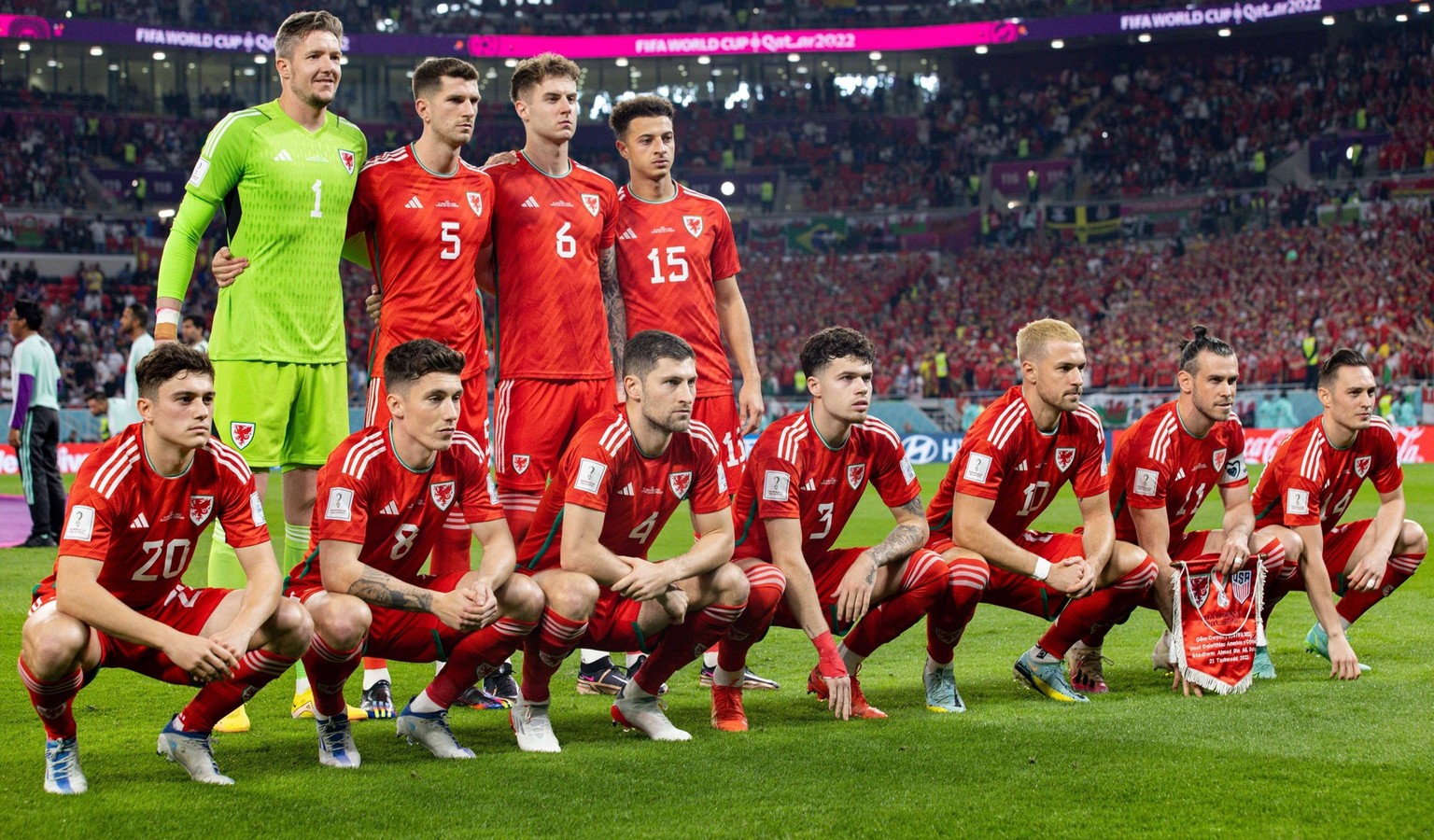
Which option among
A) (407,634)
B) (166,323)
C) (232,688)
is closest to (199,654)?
(232,688)

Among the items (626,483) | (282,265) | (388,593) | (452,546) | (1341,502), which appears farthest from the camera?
(1341,502)

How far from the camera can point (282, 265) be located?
18.7 ft

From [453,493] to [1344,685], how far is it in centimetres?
388

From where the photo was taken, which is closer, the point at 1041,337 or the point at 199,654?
the point at 199,654

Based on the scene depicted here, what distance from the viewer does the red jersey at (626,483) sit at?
5227mm

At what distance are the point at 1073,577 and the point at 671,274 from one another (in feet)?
7.71

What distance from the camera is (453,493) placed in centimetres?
518

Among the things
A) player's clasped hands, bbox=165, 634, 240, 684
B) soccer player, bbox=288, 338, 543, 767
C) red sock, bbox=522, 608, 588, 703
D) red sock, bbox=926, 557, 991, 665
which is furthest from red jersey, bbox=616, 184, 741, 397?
player's clasped hands, bbox=165, 634, 240, 684

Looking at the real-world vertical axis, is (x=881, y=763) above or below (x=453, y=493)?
below

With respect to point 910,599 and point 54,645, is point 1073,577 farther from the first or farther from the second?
point 54,645

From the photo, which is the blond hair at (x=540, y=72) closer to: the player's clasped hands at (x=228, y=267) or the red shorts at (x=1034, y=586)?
the player's clasped hands at (x=228, y=267)

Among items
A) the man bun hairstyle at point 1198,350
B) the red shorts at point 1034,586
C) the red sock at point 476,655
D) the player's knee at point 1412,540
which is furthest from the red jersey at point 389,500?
the player's knee at point 1412,540

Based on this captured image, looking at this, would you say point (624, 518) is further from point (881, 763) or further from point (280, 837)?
point (280, 837)

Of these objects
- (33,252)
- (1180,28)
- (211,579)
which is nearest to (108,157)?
(33,252)
